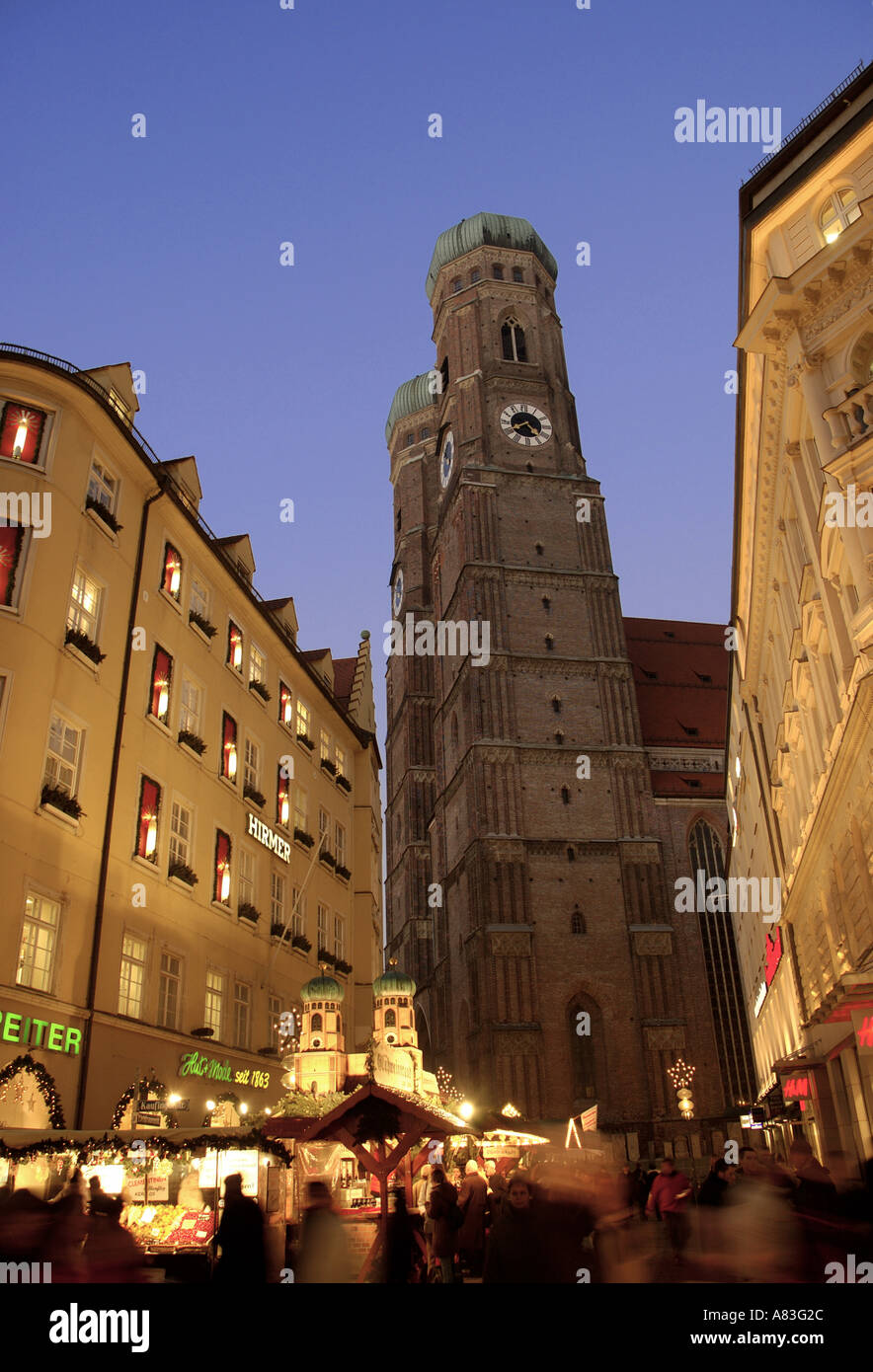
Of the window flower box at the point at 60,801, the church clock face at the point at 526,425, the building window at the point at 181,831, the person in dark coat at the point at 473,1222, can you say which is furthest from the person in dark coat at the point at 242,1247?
the church clock face at the point at 526,425

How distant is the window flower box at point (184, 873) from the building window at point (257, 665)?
24.4 feet

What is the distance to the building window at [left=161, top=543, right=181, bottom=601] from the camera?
76.8 ft

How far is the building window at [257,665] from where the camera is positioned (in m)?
28.5

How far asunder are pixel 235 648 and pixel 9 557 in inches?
397

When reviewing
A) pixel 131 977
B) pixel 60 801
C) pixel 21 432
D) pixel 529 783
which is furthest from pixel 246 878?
pixel 529 783

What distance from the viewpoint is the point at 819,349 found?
17391 mm

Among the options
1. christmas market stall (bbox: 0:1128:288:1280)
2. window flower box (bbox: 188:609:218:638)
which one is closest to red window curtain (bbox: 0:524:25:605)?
window flower box (bbox: 188:609:218:638)

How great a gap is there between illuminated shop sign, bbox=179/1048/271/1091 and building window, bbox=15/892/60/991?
493cm

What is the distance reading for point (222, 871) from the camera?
2430 cm

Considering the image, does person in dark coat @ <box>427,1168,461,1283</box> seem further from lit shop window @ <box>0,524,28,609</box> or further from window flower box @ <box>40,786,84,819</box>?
lit shop window @ <box>0,524,28,609</box>

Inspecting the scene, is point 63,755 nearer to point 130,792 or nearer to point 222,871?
point 130,792

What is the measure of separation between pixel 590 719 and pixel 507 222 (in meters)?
42.2
